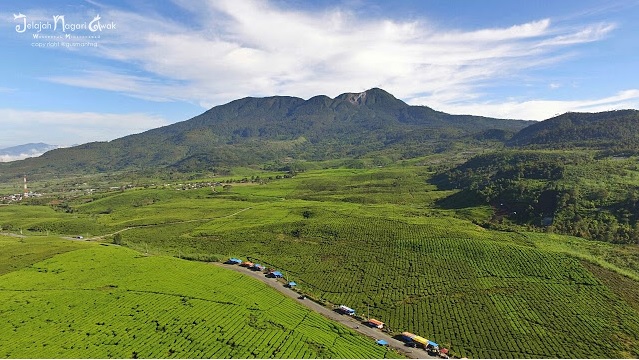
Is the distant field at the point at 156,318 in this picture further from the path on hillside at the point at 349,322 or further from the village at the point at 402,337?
the village at the point at 402,337

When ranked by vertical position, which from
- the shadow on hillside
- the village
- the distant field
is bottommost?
the village

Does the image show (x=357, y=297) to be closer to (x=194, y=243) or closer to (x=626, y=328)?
(x=626, y=328)

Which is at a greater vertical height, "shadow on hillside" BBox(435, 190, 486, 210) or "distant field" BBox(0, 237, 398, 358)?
"shadow on hillside" BBox(435, 190, 486, 210)

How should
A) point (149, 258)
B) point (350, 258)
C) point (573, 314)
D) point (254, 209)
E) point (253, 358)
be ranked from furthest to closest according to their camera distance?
point (254, 209) < point (350, 258) < point (149, 258) < point (573, 314) < point (253, 358)

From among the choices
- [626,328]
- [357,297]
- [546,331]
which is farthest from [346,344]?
[626,328]

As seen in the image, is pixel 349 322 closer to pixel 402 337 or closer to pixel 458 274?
pixel 402 337

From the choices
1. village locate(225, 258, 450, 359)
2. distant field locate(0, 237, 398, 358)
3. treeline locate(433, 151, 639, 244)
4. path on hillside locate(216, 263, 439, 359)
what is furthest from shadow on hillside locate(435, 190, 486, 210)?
distant field locate(0, 237, 398, 358)

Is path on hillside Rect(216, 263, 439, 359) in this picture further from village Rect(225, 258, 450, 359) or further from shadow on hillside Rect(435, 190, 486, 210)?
shadow on hillside Rect(435, 190, 486, 210)

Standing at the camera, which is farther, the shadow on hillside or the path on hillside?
the shadow on hillside
